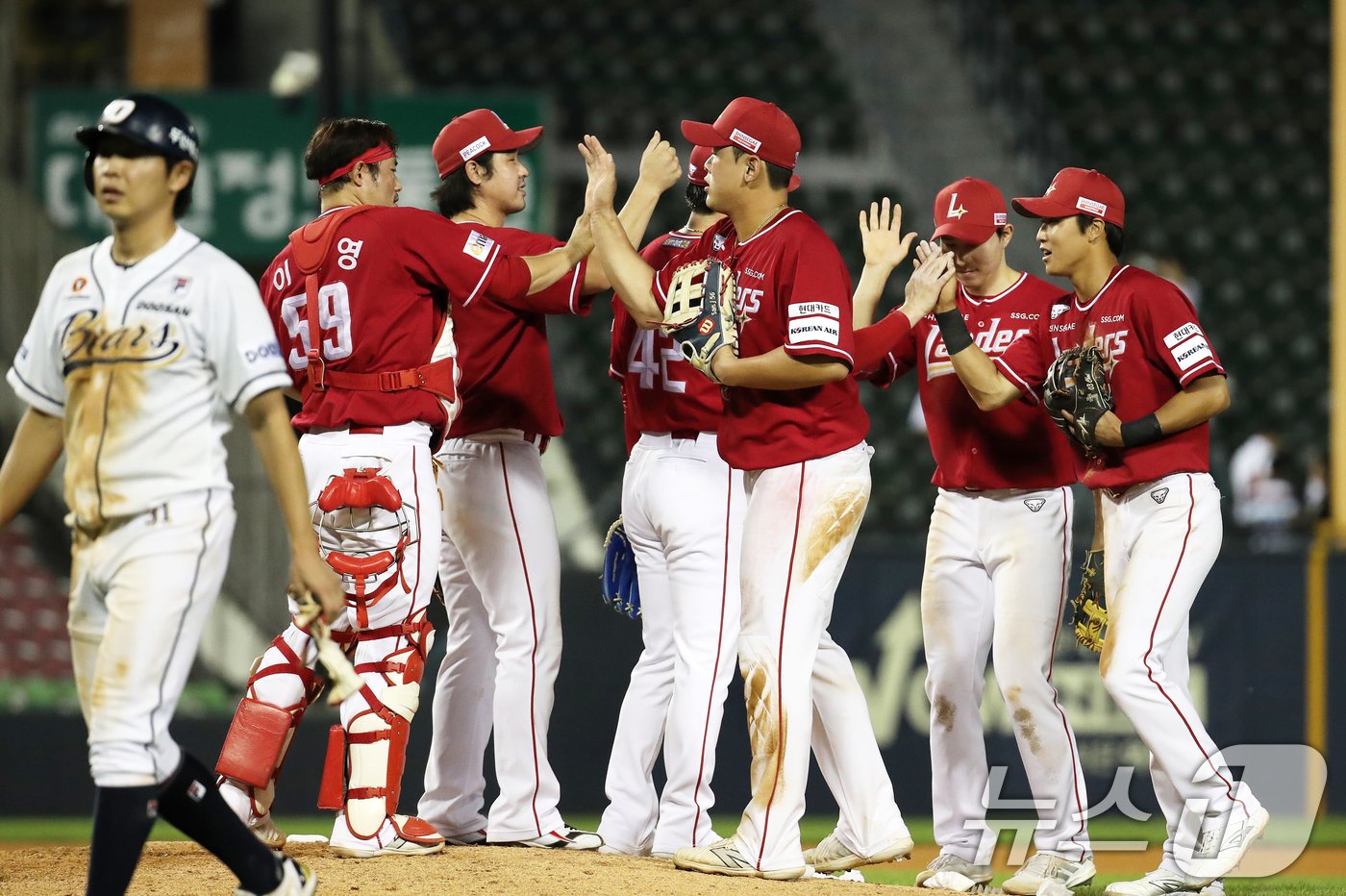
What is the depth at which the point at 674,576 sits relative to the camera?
523cm

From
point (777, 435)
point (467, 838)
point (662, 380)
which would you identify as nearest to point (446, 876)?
point (467, 838)

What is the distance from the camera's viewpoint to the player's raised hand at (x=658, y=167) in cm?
481

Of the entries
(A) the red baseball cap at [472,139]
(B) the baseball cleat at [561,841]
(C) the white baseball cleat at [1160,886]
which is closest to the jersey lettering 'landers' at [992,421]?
(C) the white baseball cleat at [1160,886]

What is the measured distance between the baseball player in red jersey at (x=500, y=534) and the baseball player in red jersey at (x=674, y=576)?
9.5 inches

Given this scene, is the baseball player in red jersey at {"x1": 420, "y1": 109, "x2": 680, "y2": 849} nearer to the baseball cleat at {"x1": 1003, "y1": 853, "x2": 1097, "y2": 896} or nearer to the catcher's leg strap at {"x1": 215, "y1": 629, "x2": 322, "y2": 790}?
the catcher's leg strap at {"x1": 215, "y1": 629, "x2": 322, "y2": 790}

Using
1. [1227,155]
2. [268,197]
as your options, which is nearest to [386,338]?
[268,197]

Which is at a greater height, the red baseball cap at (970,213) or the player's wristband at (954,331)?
the red baseball cap at (970,213)

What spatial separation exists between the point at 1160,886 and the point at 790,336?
1.92m

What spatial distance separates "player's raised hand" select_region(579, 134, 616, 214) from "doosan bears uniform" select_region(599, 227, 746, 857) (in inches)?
16.8

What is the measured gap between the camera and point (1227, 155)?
48.6 ft

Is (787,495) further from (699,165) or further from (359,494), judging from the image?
(699,165)

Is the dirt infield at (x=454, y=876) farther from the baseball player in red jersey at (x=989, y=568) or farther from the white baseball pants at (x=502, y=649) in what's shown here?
the baseball player in red jersey at (x=989, y=568)

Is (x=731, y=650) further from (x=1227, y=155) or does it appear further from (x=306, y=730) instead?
(x=1227, y=155)

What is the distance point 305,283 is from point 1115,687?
258 centimetres
